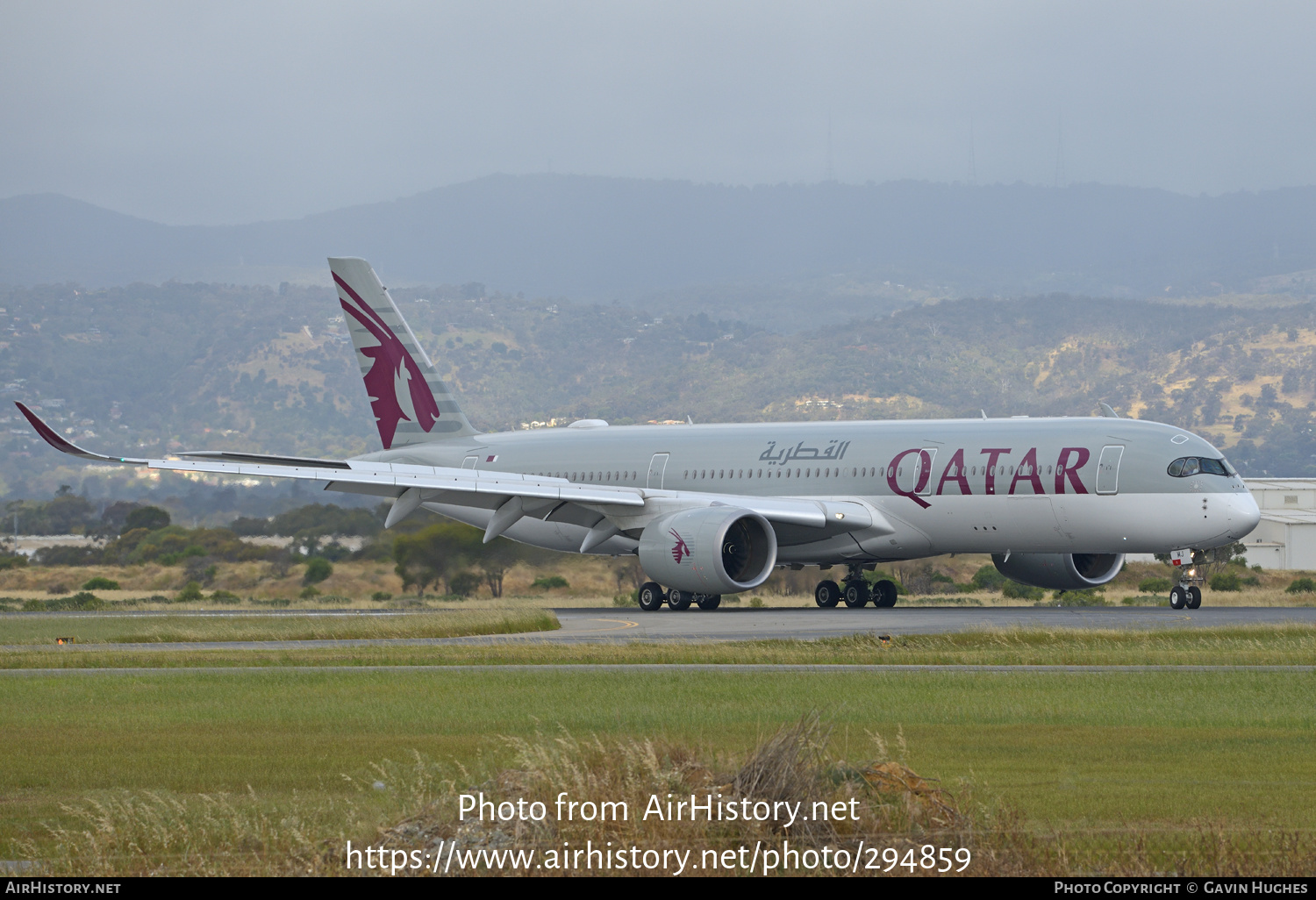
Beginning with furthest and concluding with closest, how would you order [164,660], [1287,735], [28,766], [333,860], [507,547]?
A: [507,547]
[164,660]
[1287,735]
[28,766]
[333,860]

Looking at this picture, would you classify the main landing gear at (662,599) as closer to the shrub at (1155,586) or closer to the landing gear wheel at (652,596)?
the landing gear wheel at (652,596)

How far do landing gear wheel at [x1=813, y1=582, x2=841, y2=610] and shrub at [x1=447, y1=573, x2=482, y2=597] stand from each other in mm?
12356

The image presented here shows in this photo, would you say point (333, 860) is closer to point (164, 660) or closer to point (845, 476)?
point (164, 660)

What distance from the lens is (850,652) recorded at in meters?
26.9

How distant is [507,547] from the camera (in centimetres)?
5003

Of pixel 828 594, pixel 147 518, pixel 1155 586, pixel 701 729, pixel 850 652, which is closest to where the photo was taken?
pixel 701 729

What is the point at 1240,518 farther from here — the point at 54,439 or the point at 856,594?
the point at 54,439

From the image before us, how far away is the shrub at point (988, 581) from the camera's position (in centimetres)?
6353

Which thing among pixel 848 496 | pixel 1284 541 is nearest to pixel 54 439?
pixel 848 496

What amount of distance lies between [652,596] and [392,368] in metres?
12.9

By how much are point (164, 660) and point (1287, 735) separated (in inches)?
726

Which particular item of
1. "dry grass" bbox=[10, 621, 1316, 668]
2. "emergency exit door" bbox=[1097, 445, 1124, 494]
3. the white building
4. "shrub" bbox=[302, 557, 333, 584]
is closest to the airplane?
"emergency exit door" bbox=[1097, 445, 1124, 494]

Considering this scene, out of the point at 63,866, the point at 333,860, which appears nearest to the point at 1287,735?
→ the point at 333,860

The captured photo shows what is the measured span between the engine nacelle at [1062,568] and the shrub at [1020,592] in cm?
1074
